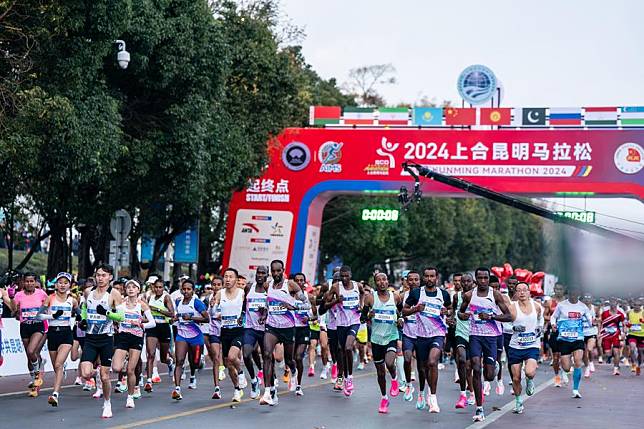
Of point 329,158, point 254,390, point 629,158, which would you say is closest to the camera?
point 254,390

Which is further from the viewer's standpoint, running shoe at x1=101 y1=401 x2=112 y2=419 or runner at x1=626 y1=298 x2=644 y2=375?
runner at x1=626 y1=298 x2=644 y2=375

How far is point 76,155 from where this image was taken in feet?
76.6

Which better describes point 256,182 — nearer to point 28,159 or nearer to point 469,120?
point 469,120

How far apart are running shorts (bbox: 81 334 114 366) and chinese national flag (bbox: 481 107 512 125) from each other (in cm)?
2679

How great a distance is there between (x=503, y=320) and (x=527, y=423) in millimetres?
1467

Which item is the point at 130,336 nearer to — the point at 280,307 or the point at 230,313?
the point at 230,313

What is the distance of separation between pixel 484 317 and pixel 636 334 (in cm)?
1396

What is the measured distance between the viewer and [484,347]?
16.7 meters

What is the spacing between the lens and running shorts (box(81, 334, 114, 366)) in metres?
16.1

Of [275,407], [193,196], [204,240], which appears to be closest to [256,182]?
[204,240]

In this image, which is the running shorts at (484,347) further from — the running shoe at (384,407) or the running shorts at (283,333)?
the running shorts at (283,333)

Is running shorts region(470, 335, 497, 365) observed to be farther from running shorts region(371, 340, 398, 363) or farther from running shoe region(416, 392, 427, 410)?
running shorts region(371, 340, 398, 363)

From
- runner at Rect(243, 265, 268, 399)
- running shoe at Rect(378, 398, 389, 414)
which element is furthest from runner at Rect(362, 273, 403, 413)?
runner at Rect(243, 265, 268, 399)

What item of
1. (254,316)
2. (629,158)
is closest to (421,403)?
(254,316)
